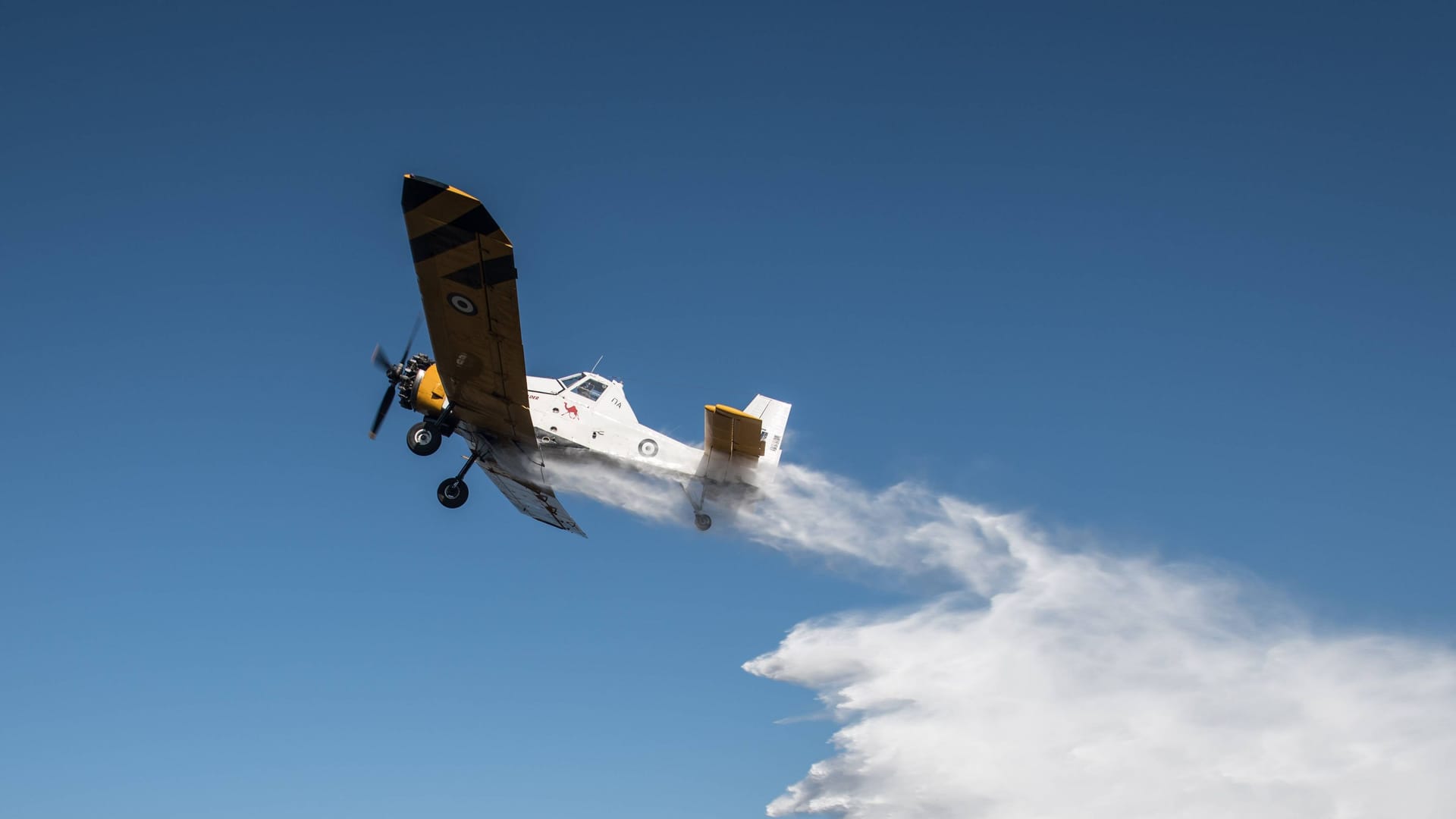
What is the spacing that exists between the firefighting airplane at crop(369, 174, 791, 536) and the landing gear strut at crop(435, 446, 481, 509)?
0.02 m

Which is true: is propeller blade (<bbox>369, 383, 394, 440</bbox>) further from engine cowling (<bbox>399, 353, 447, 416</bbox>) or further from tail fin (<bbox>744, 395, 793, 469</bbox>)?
tail fin (<bbox>744, 395, 793, 469</bbox>)

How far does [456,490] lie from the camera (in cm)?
2009

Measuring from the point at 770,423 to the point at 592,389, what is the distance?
3835 millimetres

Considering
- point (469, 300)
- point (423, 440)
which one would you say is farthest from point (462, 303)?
point (423, 440)

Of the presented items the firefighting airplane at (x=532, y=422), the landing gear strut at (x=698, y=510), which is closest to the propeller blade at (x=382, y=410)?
the firefighting airplane at (x=532, y=422)

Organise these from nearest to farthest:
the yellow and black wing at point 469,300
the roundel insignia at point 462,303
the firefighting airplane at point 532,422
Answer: the yellow and black wing at point 469,300, the roundel insignia at point 462,303, the firefighting airplane at point 532,422

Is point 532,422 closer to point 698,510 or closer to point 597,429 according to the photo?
point 597,429

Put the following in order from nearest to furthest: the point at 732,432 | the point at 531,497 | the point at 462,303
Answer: the point at 462,303 → the point at 732,432 → the point at 531,497

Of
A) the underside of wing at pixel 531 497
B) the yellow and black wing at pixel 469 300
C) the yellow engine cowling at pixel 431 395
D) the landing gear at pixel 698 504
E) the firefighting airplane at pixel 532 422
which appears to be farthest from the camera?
the underside of wing at pixel 531 497

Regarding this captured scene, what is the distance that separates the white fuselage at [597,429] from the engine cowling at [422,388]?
1821 mm

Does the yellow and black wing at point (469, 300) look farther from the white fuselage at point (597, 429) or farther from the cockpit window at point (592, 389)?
the cockpit window at point (592, 389)

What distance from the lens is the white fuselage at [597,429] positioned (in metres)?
19.8

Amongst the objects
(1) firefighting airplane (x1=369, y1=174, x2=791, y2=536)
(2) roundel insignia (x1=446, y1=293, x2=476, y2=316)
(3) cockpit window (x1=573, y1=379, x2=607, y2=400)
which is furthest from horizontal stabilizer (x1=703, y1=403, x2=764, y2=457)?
(2) roundel insignia (x1=446, y1=293, x2=476, y2=316)

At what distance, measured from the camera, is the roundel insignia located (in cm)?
1570
